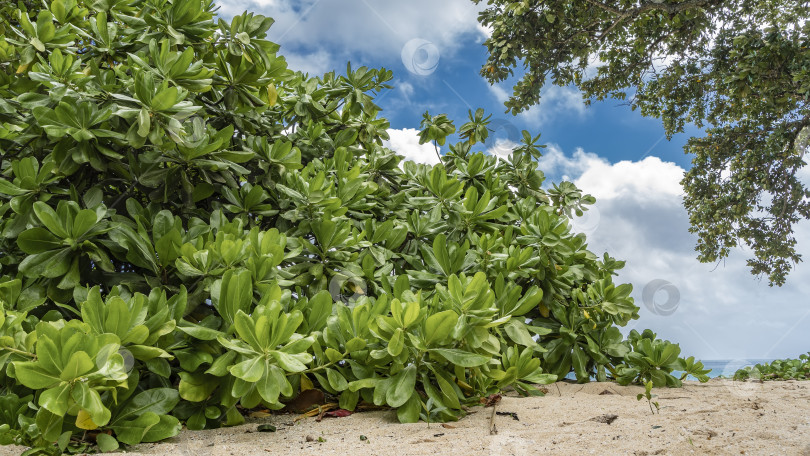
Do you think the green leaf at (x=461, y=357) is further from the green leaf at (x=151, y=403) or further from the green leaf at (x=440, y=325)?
the green leaf at (x=151, y=403)

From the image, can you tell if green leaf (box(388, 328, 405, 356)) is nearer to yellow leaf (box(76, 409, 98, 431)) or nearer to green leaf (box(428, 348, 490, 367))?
green leaf (box(428, 348, 490, 367))

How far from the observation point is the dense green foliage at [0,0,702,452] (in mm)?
1763

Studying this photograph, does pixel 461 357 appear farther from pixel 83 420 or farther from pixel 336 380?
pixel 83 420

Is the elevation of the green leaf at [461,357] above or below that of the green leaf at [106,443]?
above

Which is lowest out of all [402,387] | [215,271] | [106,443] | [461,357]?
[106,443]

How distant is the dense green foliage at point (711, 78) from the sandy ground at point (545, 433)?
5.96 meters

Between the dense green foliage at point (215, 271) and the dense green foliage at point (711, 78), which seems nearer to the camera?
the dense green foliage at point (215, 271)

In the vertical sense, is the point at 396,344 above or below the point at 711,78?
below

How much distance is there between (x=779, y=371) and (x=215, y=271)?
4.22 metres

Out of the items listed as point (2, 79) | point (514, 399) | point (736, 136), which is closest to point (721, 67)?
point (736, 136)

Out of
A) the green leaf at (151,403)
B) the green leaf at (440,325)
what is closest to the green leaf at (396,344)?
the green leaf at (440,325)

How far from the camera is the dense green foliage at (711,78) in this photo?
6.97m

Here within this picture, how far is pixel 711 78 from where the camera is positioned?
27.5 ft

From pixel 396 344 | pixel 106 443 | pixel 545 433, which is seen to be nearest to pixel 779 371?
pixel 545 433
